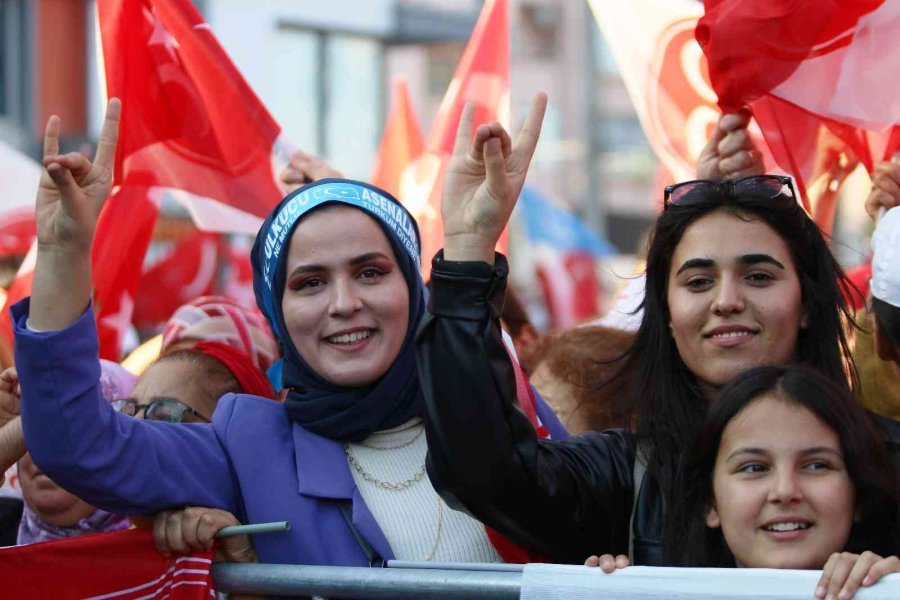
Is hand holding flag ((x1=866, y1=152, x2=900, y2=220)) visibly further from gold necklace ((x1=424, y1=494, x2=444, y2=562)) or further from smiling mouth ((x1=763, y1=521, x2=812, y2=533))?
gold necklace ((x1=424, y1=494, x2=444, y2=562))

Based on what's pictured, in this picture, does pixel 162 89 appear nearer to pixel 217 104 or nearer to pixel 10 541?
pixel 217 104

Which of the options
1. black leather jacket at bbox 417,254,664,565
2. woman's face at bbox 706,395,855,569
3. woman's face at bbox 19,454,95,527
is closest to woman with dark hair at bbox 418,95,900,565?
black leather jacket at bbox 417,254,664,565

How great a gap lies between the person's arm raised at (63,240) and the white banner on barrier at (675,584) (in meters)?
0.98

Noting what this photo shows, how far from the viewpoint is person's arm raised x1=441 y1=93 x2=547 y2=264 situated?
259 centimetres

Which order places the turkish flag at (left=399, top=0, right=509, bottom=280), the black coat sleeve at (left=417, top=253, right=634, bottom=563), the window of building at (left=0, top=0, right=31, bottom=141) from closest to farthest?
1. the black coat sleeve at (left=417, top=253, right=634, bottom=563)
2. the turkish flag at (left=399, top=0, right=509, bottom=280)
3. the window of building at (left=0, top=0, right=31, bottom=141)

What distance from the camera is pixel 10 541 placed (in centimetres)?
360

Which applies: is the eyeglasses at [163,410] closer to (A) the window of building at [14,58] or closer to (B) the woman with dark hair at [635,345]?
(B) the woman with dark hair at [635,345]

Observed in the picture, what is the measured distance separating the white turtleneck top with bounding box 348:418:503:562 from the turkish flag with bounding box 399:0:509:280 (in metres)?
2.59

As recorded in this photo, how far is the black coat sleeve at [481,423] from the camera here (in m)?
2.55

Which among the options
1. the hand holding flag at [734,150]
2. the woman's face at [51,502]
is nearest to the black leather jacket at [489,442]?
the woman's face at [51,502]

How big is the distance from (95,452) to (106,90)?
6.68 ft

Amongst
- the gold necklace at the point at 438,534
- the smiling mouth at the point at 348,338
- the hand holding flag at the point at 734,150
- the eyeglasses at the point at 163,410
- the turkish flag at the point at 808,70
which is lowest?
the gold necklace at the point at 438,534

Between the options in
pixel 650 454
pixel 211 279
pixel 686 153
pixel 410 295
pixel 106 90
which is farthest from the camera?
pixel 211 279

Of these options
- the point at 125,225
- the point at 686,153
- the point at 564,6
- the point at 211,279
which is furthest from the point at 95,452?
the point at 564,6
